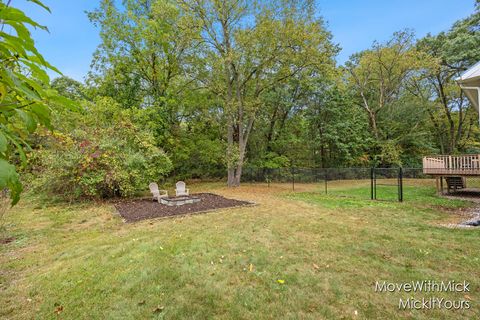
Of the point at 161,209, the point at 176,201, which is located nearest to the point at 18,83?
the point at 161,209

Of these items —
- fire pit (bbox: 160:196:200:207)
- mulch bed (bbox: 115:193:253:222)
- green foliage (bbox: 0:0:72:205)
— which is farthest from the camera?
fire pit (bbox: 160:196:200:207)

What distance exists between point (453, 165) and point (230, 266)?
12041 mm

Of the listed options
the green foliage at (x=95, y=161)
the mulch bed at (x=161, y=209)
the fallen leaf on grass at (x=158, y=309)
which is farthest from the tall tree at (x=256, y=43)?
the fallen leaf on grass at (x=158, y=309)

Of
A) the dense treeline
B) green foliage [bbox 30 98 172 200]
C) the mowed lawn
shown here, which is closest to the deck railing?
the mowed lawn

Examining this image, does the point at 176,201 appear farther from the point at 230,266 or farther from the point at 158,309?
the point at 158,309

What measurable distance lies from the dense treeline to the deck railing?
21.4 feet

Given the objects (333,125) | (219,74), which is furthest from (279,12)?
(333,125)

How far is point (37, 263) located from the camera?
408cm

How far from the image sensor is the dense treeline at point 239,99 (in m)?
10.6

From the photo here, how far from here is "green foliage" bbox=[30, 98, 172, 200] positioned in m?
9.03

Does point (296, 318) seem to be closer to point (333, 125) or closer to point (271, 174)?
point (271, 174)

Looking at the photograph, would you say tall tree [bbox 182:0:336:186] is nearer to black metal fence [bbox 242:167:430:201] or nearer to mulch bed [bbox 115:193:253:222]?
black metal fence [bbox 242:167:430:201]

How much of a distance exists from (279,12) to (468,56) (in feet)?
43.0

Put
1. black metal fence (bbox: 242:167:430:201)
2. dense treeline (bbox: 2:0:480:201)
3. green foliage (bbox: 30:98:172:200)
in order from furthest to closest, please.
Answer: black metal fence (bbox: 242:167:430:201), dense treeline (bbox: 2:0:480:201), green foliage (bbox: 30:98:172:200)
